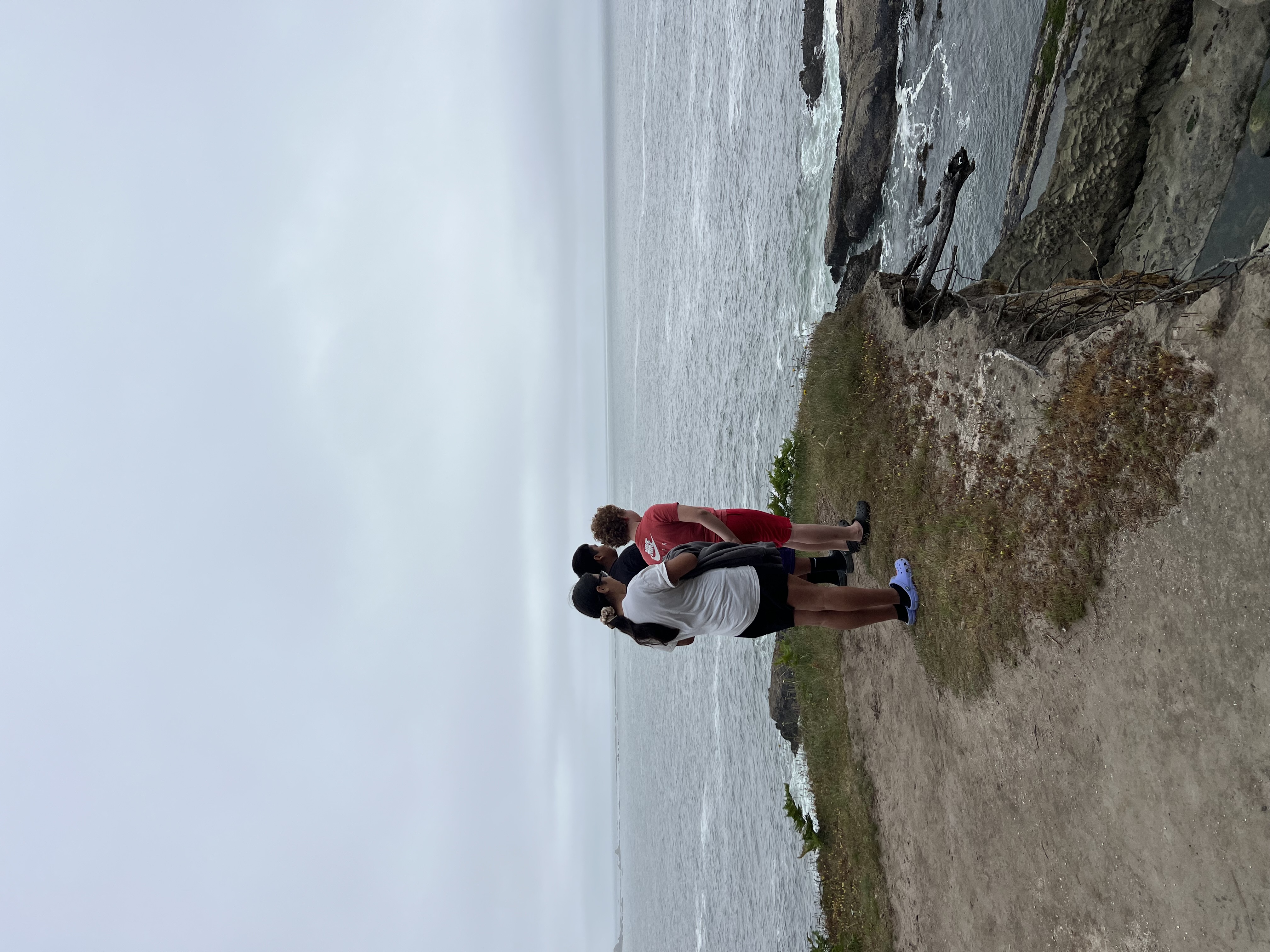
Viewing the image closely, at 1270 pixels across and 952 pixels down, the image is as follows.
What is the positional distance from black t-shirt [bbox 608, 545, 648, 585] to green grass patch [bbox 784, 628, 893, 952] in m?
2.65

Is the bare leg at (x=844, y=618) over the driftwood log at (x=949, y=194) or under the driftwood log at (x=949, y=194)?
under

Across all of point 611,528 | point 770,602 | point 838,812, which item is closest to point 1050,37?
point 770,602

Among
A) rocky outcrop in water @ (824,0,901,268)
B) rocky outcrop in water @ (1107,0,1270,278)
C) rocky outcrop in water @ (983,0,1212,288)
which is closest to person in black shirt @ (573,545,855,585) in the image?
rocky outcrop in water @ (983,0,1212,288)

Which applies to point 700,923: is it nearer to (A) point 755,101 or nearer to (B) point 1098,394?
(B) point 1098,394

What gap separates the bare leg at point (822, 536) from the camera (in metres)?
6.87

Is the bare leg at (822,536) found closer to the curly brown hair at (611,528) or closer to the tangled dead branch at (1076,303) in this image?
the curly brown hair at (611,528)

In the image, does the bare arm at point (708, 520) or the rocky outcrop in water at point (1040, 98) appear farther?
the rocky outcrop in water at point (1040, 98)

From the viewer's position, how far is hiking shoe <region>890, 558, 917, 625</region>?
602 centimetres

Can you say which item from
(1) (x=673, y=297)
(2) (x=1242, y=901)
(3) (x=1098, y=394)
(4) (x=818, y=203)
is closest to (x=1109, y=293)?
(3) (x=1098, y=394)

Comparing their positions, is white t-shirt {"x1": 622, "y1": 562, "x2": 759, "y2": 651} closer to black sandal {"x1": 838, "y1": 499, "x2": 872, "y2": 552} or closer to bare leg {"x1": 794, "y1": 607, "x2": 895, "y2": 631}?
bare leg {"x1": 794, "y1": 607, "x2": 895, "y2": 631}

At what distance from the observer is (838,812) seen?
7.98m

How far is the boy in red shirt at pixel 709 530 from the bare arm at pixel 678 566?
835mm

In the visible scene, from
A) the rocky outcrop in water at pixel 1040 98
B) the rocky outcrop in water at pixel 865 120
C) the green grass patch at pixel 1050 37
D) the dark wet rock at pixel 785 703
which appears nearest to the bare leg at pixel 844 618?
the rocky outcrop in water at pixel 1040 98

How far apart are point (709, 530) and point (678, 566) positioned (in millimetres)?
1472
